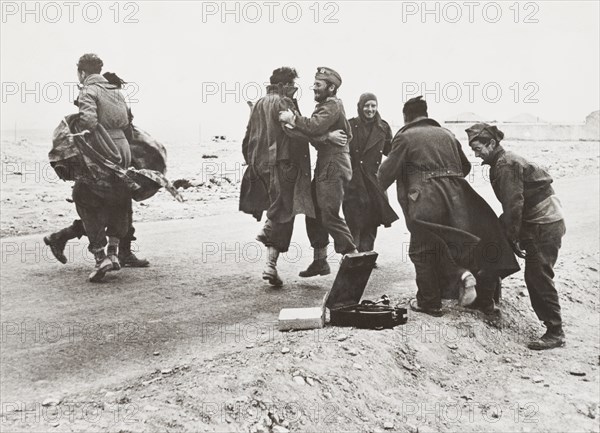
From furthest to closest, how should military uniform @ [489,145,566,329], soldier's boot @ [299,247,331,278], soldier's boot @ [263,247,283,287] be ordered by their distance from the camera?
soldier's boot @ [299,247,331,278] < soldier's boot @ [263,247,283,287] < military uniform @ [489,145,566,329]

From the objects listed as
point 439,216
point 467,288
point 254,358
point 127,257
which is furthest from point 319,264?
point 254,358

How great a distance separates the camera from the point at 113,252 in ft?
24.0

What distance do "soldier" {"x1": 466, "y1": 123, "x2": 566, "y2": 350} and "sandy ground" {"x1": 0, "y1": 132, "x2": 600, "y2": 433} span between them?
0.41m

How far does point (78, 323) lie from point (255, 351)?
67.9 inches

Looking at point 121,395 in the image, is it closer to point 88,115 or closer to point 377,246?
point 88,115

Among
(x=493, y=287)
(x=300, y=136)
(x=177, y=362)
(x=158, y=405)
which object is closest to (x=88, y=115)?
(x=300, y=136)

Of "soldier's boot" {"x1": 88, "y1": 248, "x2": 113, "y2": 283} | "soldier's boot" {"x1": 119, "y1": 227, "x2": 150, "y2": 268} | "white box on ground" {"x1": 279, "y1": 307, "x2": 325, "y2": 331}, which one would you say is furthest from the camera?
"soldier's boot" {"x1": 119, "y1": 227, "x2": 150, "y2": 268}

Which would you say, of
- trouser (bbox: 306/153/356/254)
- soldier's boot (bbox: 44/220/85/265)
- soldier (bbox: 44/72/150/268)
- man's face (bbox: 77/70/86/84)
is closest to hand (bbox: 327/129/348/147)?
trouser (bbox: 306/153/356/254)

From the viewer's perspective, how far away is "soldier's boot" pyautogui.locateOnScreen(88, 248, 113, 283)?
277 inches

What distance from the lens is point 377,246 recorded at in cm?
951

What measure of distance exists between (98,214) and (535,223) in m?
4.42

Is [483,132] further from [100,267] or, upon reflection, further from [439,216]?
[100,267]

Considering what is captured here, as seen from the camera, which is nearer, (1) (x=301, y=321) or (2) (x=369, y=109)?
(1) (x=301, y=321)

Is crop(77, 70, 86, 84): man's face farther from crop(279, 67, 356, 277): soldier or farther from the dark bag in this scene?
the dark bag
